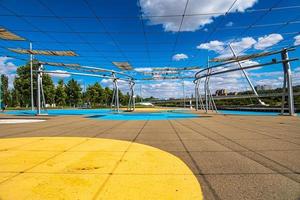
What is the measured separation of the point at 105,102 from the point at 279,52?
7392 cm

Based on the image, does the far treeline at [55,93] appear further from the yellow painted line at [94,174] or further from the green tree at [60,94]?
the yellow painted line at [94,174]

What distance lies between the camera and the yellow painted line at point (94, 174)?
453cm

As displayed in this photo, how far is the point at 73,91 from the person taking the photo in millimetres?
78688

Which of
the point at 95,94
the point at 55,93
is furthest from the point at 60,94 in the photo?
the point at 95,94

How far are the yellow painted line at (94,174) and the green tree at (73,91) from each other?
7200 centimetres

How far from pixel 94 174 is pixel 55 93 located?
2894 inches

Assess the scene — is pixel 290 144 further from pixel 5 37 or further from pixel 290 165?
pixel 5 37

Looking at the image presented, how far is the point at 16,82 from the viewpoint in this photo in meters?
61.7

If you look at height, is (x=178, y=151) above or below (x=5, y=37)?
below

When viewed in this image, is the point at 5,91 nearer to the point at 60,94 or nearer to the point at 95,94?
the point at 60,94

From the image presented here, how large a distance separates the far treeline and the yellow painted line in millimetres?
53176

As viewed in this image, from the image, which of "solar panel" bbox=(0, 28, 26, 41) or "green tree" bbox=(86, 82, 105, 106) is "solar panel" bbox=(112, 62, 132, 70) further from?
"green tree" bbox=(86, 82, 105, 106)

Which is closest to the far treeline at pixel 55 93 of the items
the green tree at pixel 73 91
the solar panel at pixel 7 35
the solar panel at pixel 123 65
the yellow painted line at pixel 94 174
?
the green tree at pixel 73 91

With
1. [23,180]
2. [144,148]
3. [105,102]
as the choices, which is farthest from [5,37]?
[105,102]
